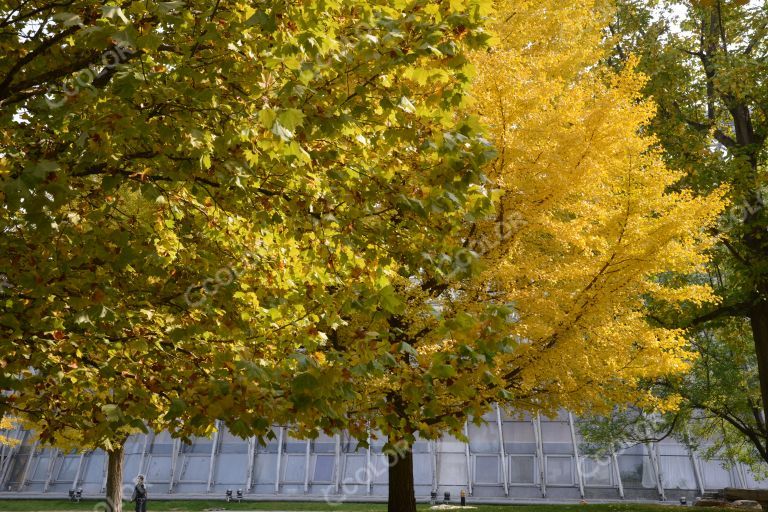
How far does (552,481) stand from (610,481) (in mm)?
2283

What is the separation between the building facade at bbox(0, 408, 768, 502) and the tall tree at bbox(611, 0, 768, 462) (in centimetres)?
1078

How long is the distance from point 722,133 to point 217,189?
1302 cm

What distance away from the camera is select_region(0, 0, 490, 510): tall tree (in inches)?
141

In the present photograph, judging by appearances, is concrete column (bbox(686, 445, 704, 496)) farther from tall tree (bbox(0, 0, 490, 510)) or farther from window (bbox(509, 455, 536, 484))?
tall tree (bbox(0, 0, 490, 510))

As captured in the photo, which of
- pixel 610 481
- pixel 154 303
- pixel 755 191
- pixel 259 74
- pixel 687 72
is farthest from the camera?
pixel 610 481

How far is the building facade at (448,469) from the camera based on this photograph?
25594mm

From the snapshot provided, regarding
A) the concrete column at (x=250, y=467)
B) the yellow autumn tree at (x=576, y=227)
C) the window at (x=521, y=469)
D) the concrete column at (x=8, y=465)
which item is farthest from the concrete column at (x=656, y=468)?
the concrete column at (x=8, y=465)

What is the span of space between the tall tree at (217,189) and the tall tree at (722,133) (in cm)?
872

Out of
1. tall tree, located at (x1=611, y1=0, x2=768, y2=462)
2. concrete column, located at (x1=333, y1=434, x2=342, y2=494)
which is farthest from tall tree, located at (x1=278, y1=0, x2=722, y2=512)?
concrete column, located at (x1=333, y1=434, x2=342, y2=494)

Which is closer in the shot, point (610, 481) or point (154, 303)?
point (154, 303)

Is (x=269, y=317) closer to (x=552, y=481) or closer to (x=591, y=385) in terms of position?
(x=591, y=385)

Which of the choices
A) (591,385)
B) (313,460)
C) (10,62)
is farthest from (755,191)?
(313,460)

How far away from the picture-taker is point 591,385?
8.20 meters

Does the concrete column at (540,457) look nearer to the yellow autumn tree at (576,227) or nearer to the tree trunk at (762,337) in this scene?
the tree trunk at (762,337)
